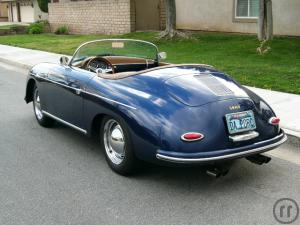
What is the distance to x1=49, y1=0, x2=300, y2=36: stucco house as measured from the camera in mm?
15320

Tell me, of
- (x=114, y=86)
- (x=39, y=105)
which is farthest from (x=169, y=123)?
(x=39, y=105)

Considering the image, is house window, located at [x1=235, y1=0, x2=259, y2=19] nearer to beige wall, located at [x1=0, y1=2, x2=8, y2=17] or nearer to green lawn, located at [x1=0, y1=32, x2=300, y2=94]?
green lawn, located at [x1=0, y1=32, x2=300, y2=94]

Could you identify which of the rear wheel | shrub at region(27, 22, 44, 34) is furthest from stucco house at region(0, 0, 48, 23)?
the rear wheel

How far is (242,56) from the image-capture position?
40.4 ft

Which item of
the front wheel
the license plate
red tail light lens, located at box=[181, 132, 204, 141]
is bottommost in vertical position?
the front wheel

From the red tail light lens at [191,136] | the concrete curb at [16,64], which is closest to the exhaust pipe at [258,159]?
the red tail light lens at [191,136]

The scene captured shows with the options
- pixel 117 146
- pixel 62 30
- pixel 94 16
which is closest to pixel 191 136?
pixel 117 146

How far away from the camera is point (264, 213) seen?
12.3 feet

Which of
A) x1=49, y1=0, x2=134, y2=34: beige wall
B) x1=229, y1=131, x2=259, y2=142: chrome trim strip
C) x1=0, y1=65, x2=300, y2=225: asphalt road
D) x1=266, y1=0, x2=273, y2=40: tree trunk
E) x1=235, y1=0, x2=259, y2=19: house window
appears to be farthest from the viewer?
x1=49, y1=0, x2=134, y2=34: beige wall

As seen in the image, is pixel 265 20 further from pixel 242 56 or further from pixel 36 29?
pixel 36 29

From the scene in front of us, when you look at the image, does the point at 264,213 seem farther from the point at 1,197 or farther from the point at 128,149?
the point at 1,197

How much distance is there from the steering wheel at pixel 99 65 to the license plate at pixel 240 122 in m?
1.86

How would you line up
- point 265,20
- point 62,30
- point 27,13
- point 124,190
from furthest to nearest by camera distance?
A: point 27,13
point 62,30
point 265,20
point 124,190

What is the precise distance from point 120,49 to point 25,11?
136ft
